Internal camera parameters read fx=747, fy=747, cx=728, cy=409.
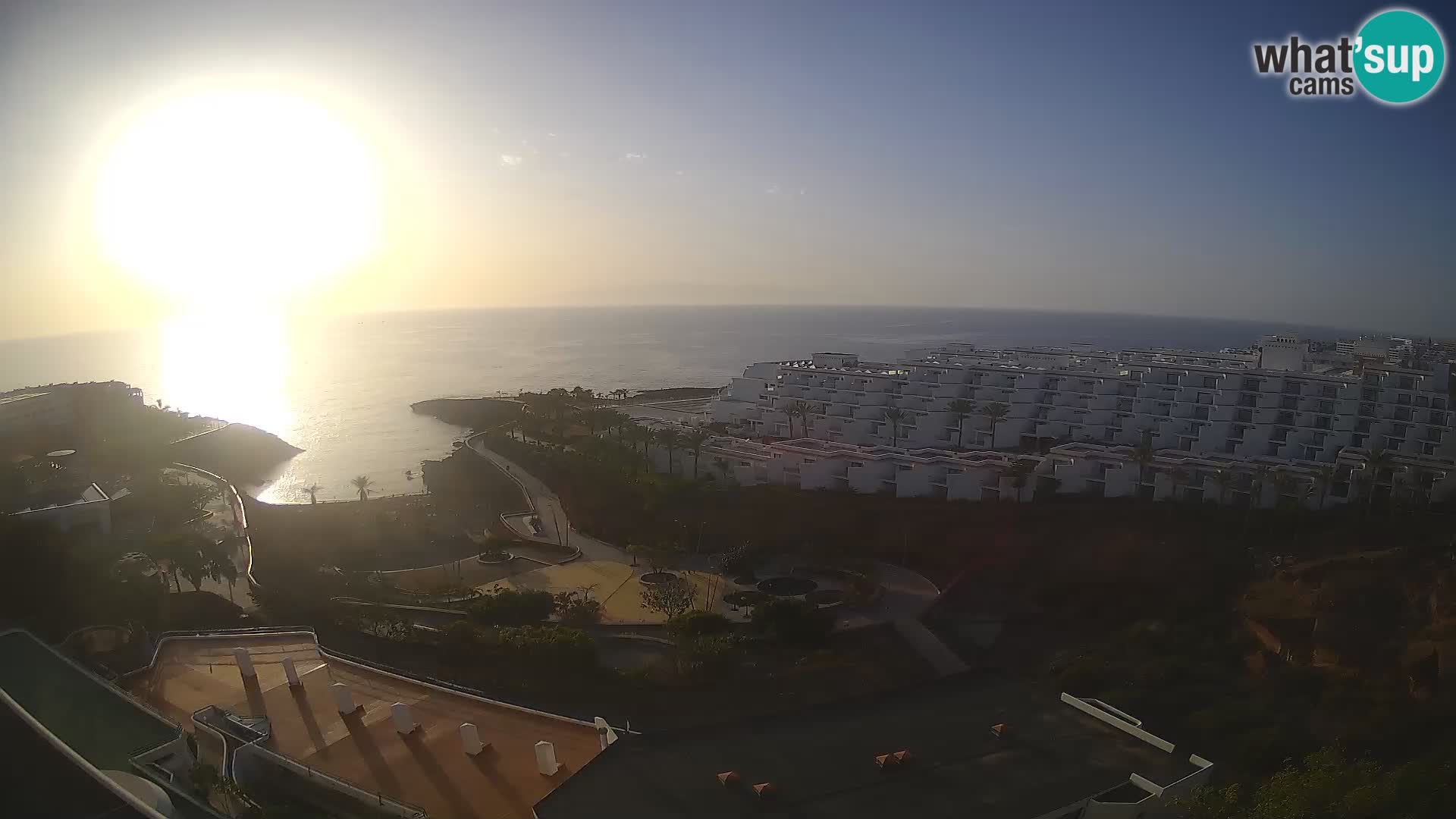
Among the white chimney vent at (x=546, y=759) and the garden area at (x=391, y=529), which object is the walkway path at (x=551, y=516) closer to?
the garden area at (x=391, y=529)

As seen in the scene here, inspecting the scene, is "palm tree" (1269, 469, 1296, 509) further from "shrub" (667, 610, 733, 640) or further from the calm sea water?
the calm sea water

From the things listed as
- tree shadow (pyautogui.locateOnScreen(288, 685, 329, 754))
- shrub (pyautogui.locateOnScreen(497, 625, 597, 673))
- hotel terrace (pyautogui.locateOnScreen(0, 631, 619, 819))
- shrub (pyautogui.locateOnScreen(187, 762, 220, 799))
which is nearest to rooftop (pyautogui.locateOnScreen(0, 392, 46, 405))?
hotel terrace (pyautogui.locateOnScreen(0, 631, 619, 819))

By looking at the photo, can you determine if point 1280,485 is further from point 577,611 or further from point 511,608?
point 511,608

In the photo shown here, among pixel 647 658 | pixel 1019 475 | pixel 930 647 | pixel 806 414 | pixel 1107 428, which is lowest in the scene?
pixel 930 647

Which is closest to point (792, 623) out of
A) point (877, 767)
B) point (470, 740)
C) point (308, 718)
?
point (877, 767)

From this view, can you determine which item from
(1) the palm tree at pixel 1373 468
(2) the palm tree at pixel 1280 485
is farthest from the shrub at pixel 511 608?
(1) the palm tree at pixel 1373 468
